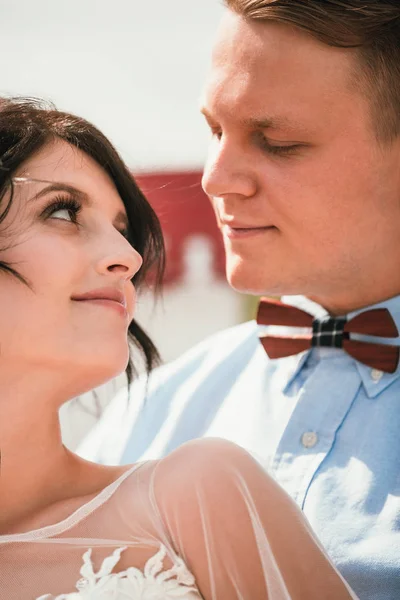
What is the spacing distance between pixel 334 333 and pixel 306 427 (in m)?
0.30

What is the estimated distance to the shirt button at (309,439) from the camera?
2.29 m

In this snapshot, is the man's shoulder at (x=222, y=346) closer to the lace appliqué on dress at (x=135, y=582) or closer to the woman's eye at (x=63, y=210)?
the woman's eye at (x=63, y=210)

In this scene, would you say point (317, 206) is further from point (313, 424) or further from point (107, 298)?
point (107, 298)

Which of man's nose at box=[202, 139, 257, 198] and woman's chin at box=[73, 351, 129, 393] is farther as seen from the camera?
man's nose at box=[202, 139, 257, 198]

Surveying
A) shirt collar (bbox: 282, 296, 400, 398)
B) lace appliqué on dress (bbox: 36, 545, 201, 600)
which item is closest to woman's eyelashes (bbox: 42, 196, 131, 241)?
lace appliqué on dress (bbox: 36, 545, 201, 600)

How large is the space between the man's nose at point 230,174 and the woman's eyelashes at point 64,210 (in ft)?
1.62

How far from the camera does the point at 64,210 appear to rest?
197 cm

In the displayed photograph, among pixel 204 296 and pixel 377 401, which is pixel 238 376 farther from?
pixel 204 296

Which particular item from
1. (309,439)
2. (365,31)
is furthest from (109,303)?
(365,31)

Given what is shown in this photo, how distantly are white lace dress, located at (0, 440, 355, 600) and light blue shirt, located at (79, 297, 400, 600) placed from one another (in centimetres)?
30

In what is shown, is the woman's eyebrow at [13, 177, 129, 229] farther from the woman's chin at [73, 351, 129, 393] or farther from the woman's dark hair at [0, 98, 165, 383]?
the woman's chin at [73, 351, 129, 393]

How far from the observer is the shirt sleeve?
5.91ft

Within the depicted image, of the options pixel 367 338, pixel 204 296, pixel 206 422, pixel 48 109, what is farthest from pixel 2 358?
pixel 204 296

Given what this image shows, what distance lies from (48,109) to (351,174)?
0.83 metres
